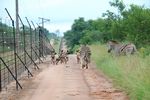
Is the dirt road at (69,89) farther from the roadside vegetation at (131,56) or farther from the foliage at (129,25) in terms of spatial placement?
the foliage at (129,25)

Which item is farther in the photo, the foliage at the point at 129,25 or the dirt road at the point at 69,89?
the foliage at the point at 129,25

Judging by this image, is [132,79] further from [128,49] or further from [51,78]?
[128,49]

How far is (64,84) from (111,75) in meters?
2.54

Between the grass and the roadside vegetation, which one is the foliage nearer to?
the roadside vegetation

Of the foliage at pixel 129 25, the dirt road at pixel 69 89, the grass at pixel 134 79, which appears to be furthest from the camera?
the foliage at pixel 129 25

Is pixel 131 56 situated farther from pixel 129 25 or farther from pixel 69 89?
pixel 129 25

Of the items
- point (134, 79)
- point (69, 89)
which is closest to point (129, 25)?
point (69, 89)

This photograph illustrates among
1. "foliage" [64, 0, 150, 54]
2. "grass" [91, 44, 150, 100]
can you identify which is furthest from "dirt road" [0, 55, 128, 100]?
"foliage" [64, 0, 150, 54]

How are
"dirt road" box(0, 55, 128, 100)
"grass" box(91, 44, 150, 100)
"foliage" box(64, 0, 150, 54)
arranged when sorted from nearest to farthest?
"grass" box(91, 44, 150, 100), "dirt road" box(0, 55, 128, 100), "foliage" box(64, 0, 150, 54)

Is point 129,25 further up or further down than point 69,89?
further up

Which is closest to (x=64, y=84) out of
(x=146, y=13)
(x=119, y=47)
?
(x=119, y=47)

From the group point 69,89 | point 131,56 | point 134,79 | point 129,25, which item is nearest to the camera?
point 134,79

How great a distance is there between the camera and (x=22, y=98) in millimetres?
16391

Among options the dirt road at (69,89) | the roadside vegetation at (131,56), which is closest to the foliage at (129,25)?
the roadside vegetation at (131,56)
